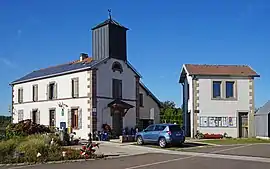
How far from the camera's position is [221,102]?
36.3 metres

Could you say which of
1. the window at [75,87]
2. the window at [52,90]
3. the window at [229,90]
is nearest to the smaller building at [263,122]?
the window at [229,90]

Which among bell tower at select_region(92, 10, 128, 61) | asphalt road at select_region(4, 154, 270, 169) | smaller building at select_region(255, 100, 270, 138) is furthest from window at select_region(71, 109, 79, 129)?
asphalt road at select_region(4, 154, 270, 169)

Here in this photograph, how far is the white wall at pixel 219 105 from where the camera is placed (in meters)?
36.0

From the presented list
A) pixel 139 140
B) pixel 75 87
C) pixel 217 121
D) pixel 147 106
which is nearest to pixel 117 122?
pixel 75 87

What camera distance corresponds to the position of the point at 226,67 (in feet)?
126

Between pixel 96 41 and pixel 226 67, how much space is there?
42.6 feet

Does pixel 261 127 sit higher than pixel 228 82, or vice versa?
pixel 228 82

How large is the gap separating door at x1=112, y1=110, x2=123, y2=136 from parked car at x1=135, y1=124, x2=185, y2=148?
7387 millimetres

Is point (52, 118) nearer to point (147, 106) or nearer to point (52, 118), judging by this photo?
point (52, 118)

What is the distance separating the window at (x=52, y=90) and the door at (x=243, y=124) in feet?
57.7

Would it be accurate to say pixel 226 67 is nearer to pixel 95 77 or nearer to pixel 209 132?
pixel 209 132

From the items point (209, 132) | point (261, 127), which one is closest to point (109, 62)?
point (209, 132)

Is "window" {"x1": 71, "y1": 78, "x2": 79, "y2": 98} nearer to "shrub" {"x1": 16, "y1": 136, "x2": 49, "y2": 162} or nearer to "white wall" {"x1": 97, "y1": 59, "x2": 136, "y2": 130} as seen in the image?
"white wall" {"x1": 97, "y1": 59, "x2": 136, "y2": 130}

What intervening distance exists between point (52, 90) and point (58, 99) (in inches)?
62.4
